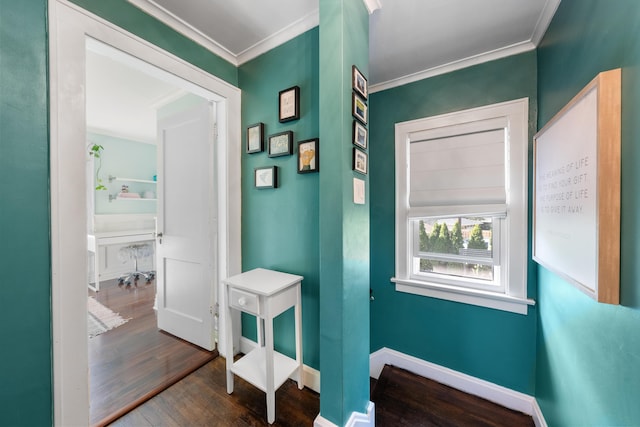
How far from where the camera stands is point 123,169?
14.2 feet

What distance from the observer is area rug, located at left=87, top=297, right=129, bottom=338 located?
2.37m

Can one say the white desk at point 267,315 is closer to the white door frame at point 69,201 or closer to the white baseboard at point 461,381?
the white door frame at point 69,201

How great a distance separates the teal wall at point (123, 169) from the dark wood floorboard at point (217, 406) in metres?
3.84

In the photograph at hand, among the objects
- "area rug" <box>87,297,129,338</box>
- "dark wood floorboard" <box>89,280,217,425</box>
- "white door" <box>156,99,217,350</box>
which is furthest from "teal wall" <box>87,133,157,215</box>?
"white door" <box>156,99,217,350</box>

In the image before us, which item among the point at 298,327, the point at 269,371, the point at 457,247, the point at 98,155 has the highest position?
the point at 98,155

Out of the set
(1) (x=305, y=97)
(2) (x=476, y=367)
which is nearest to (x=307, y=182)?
(1) (x=305, y=97)

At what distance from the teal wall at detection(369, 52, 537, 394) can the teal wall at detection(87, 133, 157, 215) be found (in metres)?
4.53

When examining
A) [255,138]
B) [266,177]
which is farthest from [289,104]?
[266,177]

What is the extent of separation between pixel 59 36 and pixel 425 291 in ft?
8.85

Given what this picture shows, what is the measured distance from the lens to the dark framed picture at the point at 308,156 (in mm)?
1564

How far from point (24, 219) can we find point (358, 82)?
5.61 feet

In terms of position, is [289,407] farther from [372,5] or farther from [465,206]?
[372,5]

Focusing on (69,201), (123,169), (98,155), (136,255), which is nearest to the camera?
(69,201)

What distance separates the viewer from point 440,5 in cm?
136
